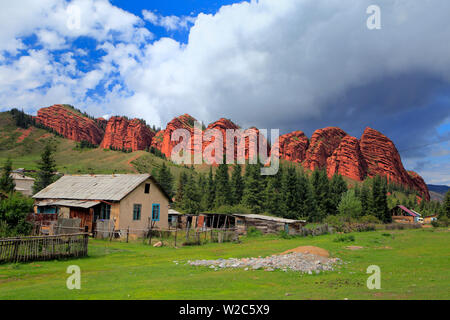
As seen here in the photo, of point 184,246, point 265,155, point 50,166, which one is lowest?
point 184,246

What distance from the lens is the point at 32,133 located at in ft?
516

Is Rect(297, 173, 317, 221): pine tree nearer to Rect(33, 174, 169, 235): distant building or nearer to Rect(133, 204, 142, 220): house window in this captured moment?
Rect(33, 174, 169, 235): distant building

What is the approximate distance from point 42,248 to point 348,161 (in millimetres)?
189397

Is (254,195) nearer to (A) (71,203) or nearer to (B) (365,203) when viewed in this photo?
(B) (365,203)

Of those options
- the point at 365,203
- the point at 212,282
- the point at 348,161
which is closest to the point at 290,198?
the point at 365,203

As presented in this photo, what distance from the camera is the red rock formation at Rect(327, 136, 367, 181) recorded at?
185 metres

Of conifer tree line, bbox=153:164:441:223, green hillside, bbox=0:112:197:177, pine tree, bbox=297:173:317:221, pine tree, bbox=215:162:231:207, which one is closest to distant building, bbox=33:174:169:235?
conifer tree line, bbox=153:164:441:223

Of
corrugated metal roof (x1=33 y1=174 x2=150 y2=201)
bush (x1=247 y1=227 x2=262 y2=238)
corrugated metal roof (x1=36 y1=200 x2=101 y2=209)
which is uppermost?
corrugated metal roof (x1=33 y1=174 x2=150 y2=201)

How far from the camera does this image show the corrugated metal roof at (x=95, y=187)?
31.5 metres

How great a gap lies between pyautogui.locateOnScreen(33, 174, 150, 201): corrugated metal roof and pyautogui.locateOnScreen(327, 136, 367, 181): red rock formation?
167 metres

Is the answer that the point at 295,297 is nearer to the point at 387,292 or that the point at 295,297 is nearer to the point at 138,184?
the point at 387,292

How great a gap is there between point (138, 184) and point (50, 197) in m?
11.9

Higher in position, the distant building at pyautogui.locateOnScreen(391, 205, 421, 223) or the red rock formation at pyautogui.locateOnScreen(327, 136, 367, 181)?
the red rock formation at pyautogui.locateOnScreen(327, 136, 367, 181)
